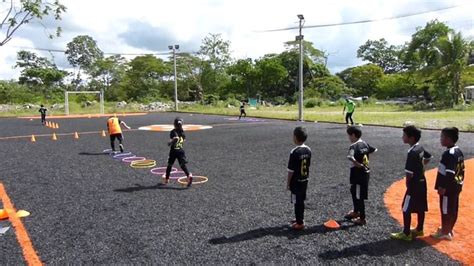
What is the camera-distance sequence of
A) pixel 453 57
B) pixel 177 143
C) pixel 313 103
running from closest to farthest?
1. pixel 177 143
2. pixel 453 57
3. pixel 313 103

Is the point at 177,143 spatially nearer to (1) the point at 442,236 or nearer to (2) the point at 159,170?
(2) the point at 159,170

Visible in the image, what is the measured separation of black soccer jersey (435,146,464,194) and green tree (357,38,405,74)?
83.5 meters

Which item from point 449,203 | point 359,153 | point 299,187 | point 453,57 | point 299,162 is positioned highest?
point 453,57

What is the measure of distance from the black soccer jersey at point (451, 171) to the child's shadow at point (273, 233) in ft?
4.65

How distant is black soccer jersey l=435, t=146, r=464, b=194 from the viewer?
16.2 feet

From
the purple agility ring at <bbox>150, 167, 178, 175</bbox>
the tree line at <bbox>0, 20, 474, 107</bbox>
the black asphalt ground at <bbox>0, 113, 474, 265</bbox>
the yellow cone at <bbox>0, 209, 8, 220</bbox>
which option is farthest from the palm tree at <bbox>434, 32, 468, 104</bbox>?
the yellow cone at <bbox>0, 209, 8, 220</bbox>

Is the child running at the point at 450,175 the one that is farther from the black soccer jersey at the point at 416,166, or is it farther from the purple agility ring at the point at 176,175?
the purple agility ring at the point at 176,175

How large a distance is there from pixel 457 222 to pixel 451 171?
136cm

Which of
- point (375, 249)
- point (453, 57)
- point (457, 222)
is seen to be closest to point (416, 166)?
point (375, 249)

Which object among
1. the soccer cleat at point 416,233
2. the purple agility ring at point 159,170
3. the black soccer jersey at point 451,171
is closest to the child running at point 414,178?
the soccer cleat at point 416,233

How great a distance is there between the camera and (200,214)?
6.45m

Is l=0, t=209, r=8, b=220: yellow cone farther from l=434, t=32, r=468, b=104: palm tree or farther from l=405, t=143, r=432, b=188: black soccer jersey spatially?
l=434, t=32, r=468, b=104: palm tree

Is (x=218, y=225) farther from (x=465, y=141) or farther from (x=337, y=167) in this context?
(x=465, y=141)

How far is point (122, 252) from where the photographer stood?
489 centimetres
